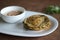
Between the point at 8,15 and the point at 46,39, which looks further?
the point at 8,15

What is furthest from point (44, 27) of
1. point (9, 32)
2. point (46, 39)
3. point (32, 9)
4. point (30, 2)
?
point (30, 2)

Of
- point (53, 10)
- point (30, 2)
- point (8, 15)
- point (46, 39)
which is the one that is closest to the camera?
point (46, 39)

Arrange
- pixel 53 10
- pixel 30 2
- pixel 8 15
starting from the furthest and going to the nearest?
1. pixel 30 2
2. pixel 53 10
3. pixel 8 15

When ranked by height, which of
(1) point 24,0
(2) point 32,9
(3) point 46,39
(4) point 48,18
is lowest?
(3) point 46,39

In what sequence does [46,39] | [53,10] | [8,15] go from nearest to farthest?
[46,39]
[8,15]
[53,10]

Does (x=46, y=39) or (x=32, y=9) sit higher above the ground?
(x=32, y=9)

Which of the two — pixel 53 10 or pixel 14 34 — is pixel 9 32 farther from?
pixel 53 10

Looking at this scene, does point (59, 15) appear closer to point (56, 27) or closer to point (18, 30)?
point (56, 27)

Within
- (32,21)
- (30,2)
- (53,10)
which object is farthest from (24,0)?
(32,21)

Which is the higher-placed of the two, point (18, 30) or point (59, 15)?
point (59, 15)
